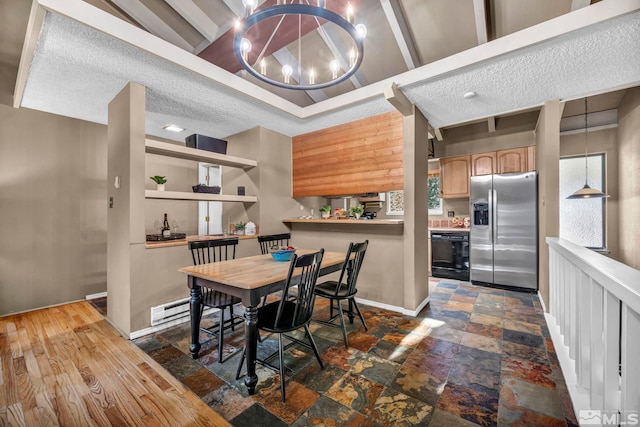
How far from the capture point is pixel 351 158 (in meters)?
3.85

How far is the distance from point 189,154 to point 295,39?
180cm

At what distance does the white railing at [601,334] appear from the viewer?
968mm

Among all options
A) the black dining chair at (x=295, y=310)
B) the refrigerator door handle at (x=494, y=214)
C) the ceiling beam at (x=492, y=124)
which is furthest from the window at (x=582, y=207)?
the black dining chair at (x=295, y=310)

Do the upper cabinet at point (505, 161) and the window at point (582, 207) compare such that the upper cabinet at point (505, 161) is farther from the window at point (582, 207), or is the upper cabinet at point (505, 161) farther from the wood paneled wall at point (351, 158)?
the wood paneled wall at point (351, 158)

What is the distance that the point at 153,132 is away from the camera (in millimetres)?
4348

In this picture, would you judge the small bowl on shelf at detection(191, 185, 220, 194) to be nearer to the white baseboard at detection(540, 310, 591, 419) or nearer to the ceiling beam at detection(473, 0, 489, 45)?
the ceiling beam at detection(473, 0, 489, 45)

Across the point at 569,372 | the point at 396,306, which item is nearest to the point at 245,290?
the point at 396,306

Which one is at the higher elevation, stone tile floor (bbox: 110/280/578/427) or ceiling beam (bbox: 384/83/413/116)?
ceiling beam (bbox: 384/83/413/116)

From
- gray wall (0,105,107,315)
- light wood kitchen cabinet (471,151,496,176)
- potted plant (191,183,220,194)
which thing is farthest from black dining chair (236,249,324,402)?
light wood kitchen cabinet (471,151,496,176)

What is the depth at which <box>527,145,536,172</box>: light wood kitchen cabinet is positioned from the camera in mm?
4520

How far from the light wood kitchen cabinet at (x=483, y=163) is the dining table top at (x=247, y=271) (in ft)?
12.2

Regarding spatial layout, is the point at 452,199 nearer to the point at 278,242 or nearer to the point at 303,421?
the point at 278,242

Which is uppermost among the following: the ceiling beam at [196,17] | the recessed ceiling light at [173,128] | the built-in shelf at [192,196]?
the ceiling beam at [196,17]

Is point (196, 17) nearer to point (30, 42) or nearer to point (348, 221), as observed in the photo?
point (30, 42)
